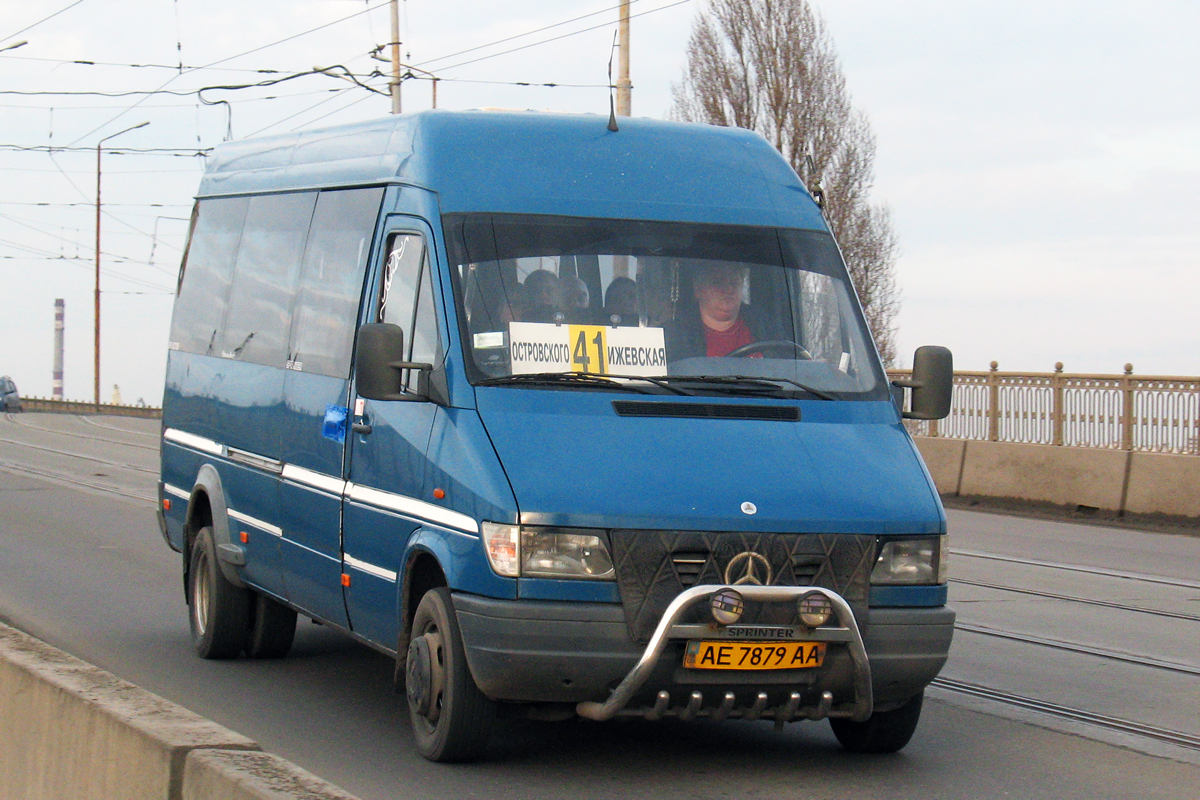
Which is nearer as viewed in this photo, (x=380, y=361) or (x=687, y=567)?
(x=687, y=567)

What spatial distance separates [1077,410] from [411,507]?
55.3 ft

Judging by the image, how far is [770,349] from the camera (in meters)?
6.84

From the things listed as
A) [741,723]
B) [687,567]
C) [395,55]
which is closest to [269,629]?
[741,723]

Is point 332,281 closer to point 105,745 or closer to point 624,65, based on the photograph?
point 105,745

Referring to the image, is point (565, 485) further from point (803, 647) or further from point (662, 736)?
point (662, 736)

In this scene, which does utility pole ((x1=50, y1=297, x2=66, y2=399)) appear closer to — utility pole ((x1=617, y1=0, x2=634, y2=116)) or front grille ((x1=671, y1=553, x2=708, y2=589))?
utility pole ((x1=617, y1=0, x2=634, y2=116))

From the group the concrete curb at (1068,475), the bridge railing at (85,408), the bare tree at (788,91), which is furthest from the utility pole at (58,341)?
the concrete curb at (1068,475)

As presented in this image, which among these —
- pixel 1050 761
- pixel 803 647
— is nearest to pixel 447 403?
pixel 803 647

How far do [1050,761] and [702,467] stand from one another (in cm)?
193

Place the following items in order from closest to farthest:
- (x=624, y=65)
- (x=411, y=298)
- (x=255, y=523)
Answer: (x=411, y=298), (x=255, y=523), (x=624, y=65)

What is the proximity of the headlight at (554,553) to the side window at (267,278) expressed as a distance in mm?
2888

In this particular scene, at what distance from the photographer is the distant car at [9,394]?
203ft

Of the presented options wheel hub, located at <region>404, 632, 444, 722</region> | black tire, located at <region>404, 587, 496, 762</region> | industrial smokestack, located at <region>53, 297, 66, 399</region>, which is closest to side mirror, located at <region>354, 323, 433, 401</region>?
black tire, located at <region>404, 587, 496, 762</region>

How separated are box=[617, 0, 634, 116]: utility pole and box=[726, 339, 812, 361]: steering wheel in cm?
2377
